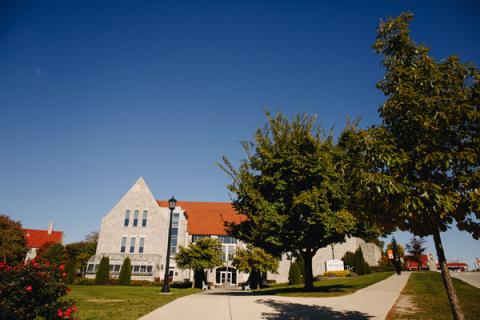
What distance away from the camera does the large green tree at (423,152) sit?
5676mm

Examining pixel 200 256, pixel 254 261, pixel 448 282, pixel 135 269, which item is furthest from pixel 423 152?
pixel 135 269

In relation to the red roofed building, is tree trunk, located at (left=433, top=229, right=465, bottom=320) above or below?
below

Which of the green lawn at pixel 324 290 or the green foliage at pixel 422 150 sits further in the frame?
the green lawn at pixel 324 290

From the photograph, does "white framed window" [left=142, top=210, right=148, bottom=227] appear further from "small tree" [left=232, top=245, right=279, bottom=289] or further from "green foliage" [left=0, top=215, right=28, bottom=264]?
"small tree" [left=232, top=245, right=279, bottom=289]

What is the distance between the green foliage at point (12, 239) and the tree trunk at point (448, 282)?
46.4 meters

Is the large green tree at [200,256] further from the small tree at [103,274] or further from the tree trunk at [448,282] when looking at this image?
the tree trunk at [448,282]

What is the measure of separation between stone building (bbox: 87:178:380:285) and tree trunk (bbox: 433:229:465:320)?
36.2 m

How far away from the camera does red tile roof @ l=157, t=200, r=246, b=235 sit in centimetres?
4656

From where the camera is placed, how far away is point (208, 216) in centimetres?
5034

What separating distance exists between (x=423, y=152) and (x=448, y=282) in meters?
2.79

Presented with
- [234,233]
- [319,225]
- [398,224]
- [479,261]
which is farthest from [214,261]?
[479,261]

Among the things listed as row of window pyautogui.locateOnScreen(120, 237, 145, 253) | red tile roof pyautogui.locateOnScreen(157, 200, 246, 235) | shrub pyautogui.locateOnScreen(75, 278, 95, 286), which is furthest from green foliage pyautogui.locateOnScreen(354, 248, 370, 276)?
shrub pyautogui.locateOnScreen(75, 278, 95, 286)

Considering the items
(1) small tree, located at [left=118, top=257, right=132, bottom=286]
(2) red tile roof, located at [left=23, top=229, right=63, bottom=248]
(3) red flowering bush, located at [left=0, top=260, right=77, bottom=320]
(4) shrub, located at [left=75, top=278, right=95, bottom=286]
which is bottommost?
(4) shrub, located at [left=75, top=278, right=95, bottom=286]

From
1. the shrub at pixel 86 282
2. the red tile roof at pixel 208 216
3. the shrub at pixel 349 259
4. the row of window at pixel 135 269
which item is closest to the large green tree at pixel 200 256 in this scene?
the row of window at pixel 135 269
